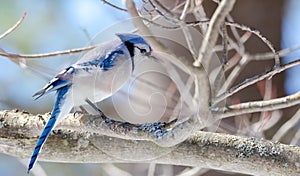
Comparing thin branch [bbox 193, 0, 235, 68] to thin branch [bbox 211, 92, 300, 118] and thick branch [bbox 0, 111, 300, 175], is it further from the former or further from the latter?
thick branch [bbox 0, 111, 300, 175]

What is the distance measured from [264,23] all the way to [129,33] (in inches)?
51.9

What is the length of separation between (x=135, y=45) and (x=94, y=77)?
14cm

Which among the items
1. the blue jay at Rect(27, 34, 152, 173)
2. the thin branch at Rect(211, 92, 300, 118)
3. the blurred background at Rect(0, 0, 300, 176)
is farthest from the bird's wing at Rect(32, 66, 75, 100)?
the thin branch at Rect(211, 92, 300, 118)

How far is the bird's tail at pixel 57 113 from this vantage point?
1.17m

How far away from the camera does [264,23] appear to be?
7.81ft

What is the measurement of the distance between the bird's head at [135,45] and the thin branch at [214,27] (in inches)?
8.6

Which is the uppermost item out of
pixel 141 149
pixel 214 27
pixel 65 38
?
pixel 214 27

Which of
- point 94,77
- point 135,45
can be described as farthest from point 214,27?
point 94,77

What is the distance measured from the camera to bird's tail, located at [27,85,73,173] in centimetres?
117

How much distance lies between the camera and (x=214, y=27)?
0.86m

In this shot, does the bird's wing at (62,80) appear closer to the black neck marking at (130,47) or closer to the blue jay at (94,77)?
the blue jay at (94,77)

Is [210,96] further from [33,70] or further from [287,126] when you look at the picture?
[287,126]

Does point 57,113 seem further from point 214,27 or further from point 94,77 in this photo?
point 214,27

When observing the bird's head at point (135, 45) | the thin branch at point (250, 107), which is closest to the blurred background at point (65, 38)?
the bird's head at point (135, 45)
